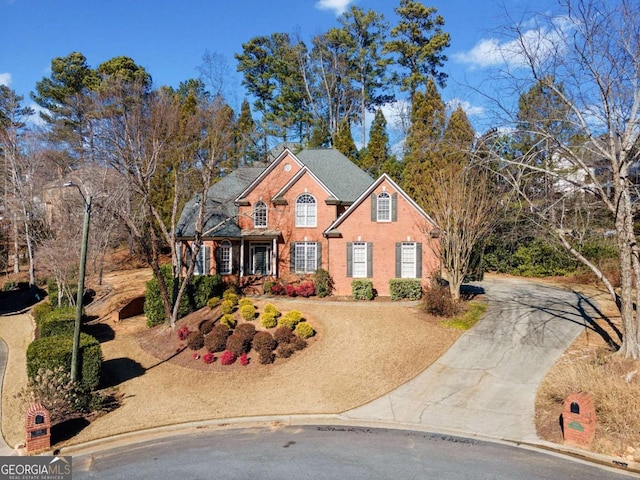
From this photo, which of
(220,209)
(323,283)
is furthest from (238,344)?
(220,209)

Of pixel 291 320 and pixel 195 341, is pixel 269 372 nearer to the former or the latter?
pixel 291 320

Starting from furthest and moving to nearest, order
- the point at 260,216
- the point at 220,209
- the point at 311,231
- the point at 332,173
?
the point at 332,173
the point at 220,209
the point at 260,216
the point at 311,231

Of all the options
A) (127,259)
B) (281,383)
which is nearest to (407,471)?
(281,383)

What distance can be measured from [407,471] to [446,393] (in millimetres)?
4821

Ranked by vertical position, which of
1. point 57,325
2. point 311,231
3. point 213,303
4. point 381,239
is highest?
point 311,231

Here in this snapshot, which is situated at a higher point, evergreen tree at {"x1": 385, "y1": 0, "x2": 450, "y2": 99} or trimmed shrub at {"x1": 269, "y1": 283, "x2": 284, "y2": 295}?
evergreen tree at {"x1": 385, "y1": 0, "x2": 450, "y2": 99}

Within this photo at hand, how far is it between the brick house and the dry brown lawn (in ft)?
10.1

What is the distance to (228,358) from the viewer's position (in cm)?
1709

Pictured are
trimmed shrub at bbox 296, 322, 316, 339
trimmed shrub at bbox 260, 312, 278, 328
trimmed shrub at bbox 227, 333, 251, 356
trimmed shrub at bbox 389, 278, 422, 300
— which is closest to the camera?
trimmed shrub at bbox 227, 333, 251, 356

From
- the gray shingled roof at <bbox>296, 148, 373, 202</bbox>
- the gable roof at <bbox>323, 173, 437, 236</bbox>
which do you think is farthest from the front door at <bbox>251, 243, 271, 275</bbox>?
the gray shingled roof at <bbox>296, 148, 373, 202</bbox>

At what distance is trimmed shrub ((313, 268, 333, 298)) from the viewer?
24.6m

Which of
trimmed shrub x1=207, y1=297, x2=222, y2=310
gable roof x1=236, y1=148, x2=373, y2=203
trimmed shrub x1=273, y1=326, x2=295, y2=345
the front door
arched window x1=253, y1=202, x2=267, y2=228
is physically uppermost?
gable roof x1=236, y1=148, x2=373, y2=203

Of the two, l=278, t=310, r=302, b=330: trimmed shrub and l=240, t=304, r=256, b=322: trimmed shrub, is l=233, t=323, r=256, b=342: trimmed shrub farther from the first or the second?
l=278, t=310, r=302, b=330: trimmed shrub

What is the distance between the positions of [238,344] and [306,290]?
7610mm
